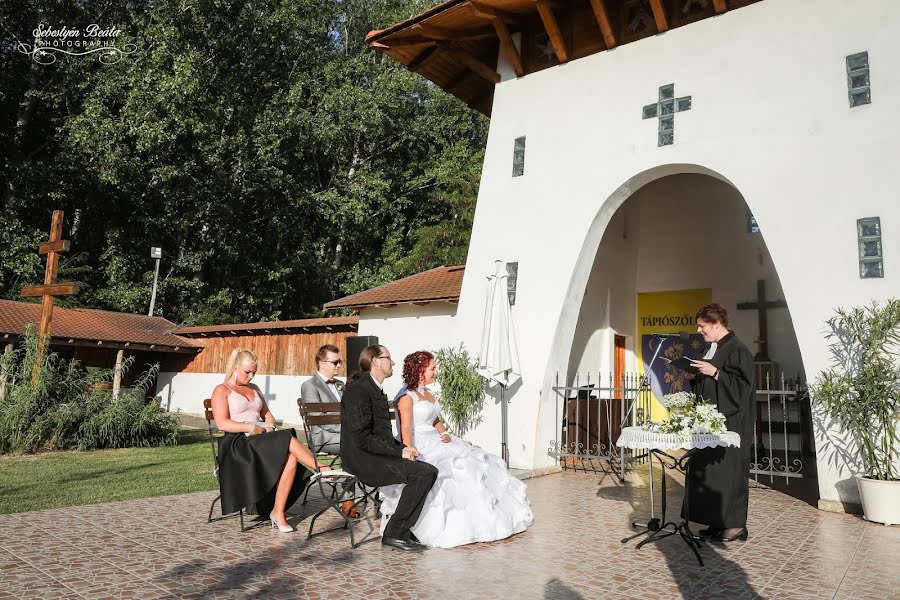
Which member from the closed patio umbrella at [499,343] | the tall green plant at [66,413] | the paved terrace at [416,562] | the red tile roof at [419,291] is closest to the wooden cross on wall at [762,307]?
the closed patio umbrella at [499,343]

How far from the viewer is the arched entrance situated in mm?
12234

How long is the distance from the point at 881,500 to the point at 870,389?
3.65 ft

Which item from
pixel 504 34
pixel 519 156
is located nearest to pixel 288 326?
pixel 519 156

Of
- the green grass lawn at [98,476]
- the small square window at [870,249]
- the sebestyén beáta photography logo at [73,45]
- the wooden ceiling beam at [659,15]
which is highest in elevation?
the sebestyén beáta photography logo at [73,45]

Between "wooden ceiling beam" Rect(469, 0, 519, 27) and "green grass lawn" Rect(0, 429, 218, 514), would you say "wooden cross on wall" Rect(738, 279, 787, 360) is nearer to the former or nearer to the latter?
"wooden ceiling beam" Rect(469, 0, 519, 27)

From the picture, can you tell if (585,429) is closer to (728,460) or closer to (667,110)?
(728,460)

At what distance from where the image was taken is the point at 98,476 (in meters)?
8.45

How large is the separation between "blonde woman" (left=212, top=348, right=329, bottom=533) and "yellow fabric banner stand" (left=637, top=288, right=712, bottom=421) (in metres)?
9.64

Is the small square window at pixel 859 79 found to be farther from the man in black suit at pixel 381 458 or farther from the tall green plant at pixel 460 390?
the man in black suit at pixel 381 458

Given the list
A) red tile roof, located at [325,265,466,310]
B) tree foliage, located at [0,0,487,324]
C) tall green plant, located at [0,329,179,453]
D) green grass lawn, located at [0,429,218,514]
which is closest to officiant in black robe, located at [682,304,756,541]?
green grass lawn, located at [0,429,218,514]

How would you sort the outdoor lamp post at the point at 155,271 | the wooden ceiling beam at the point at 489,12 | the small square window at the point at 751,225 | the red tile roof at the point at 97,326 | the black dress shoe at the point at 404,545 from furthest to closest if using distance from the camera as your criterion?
the outdoor lamp post at the point at 155,271, the red tile roof at the point at 97,326, the small square window at the point at 751,225, the wooden ceiling beam at the point at 489,12, the black dress shoe at the point at 404,545

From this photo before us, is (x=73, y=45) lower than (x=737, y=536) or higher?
higher

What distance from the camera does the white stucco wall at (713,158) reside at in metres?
7.30

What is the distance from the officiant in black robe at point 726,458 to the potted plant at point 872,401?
6.05ft
